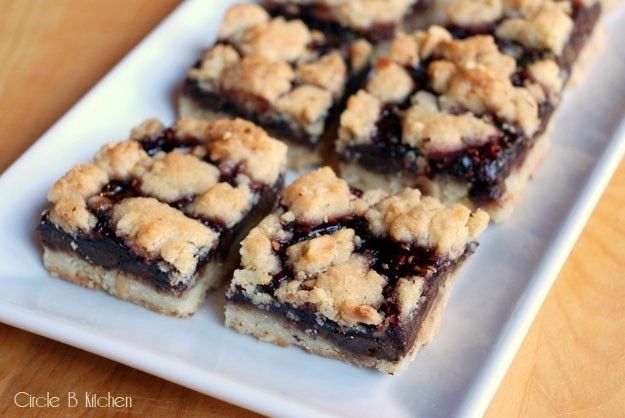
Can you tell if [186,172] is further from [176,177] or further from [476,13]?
[476,13]

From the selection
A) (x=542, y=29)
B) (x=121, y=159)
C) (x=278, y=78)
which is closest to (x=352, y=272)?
(x=121, y=159)

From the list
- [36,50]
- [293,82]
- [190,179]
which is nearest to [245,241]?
[190,179]

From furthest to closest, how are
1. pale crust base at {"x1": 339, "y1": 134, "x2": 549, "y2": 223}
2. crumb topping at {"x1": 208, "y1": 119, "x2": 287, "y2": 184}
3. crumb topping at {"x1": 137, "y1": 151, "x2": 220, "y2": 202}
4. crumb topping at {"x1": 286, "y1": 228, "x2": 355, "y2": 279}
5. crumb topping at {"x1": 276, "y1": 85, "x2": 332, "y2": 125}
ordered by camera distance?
crumb topping at {"x1": 276, "y1": 85, "x2": 332, "y2": 125}, pale crust base at {"x1": 339, "y1": 134, "x2": 549, "y2": 223}, crumb topping at {"x1": 208, "y1": 119, "x2": 287, "y2": 184}, crumb topping at {"x1": 137, "y1": 151, "x2": 220, "y2": 202}, crumb topping at {"x1": 286, "y1": 228, "x2": 355, "y2": 279}

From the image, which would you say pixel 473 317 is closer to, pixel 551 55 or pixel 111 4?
pixel 551 55

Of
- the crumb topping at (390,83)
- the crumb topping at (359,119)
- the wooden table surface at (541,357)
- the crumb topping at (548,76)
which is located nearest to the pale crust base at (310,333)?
the wooden table surface at (541,357)

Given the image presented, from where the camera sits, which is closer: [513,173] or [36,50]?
[513,173]

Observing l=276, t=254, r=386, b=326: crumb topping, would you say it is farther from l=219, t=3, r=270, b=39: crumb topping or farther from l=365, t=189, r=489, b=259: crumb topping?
l=219, t=3, r=270, b=39: crumb topping

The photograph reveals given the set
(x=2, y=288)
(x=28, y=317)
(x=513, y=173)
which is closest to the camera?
(x=28, y=317)

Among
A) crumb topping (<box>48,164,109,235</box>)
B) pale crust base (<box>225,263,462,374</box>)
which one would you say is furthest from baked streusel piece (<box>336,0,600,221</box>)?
crumb topping (<box>48,164,109,235</box>)

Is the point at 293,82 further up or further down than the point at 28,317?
further up
